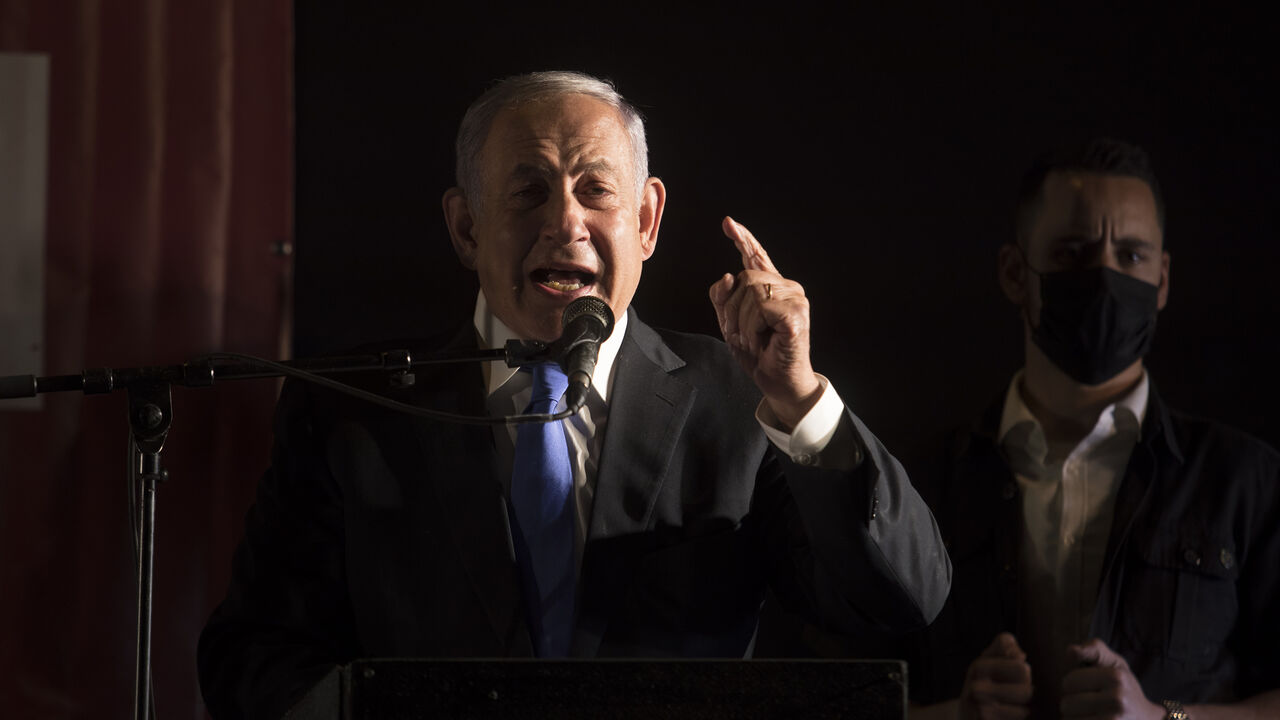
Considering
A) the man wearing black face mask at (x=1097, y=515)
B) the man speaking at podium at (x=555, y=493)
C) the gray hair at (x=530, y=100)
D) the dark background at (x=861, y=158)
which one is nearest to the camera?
the man speaking at podium at (x=555, y=493)

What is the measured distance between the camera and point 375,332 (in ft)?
8.70

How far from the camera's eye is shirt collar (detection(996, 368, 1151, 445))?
2385 mm

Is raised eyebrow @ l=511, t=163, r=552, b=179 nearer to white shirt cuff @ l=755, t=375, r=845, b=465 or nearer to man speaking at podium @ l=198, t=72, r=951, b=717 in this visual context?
man speaking at podium @ l=198, t=72, r=951, b=717

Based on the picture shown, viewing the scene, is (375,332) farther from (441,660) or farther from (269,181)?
(441,660)

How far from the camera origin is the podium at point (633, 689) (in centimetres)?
112

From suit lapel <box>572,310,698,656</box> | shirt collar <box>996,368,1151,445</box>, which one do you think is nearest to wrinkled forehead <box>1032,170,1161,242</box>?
shirt collar <box>996,368,1151,445</box>

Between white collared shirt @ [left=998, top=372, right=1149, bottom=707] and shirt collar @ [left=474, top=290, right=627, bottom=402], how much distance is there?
0.92 meters


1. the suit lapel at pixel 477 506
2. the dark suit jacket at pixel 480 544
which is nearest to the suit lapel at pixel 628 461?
the dark suit jacket at pixel 480 544

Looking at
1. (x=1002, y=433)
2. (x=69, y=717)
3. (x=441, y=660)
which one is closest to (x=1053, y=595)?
(x=1002, y=433)

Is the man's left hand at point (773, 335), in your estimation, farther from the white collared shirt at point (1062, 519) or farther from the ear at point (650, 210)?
the white collared shirt at point (1062, 519)

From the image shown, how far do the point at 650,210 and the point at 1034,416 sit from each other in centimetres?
94

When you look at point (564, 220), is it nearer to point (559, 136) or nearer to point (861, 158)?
point (559, 136)

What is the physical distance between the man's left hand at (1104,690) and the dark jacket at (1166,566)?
0.09m

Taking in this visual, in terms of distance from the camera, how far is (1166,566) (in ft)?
7.34
